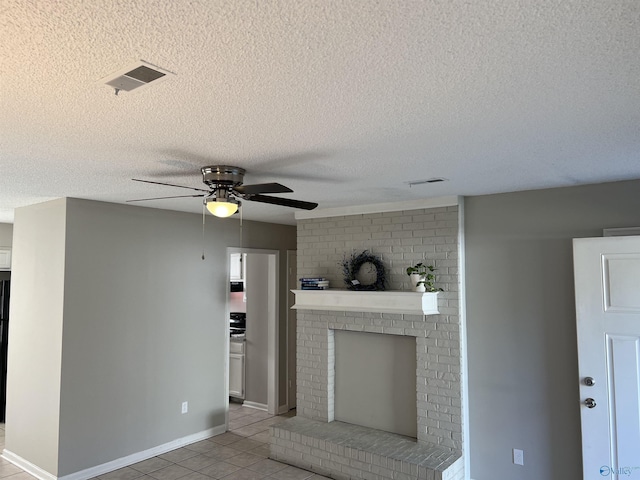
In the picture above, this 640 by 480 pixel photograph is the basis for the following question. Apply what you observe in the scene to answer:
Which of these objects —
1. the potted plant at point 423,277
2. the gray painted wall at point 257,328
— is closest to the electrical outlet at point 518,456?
the potted plant at point 423,277

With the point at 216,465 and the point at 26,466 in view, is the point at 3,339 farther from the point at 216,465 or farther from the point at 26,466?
the point at 216,465

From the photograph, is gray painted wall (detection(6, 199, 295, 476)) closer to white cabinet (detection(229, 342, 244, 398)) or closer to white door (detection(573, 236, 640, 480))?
white cabinet (detection(229, 342, 244, 398))

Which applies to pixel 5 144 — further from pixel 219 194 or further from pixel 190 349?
pixel 190 349

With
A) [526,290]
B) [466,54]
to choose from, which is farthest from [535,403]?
[466,54]

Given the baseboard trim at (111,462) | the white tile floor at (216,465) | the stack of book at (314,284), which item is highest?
the stack of book at (314,284)

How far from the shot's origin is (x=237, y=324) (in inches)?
283

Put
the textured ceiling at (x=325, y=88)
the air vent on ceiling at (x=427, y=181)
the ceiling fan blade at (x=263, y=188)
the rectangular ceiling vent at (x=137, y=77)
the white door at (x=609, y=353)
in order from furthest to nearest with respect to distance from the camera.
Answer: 1. the air vent on ceiling at (x=427, y=181)
2. the white door at (x=609, y=353)
3. the ceiling fan blade at (x=263, y=188)
4. the rectangular ceiling vent at (x=137, y=77)
5. the textured ceiling at (x=325, y=88)

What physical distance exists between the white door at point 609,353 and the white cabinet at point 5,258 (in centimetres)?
647

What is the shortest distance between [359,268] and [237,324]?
3.23 metres

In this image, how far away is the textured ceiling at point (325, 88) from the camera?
1.25 metres

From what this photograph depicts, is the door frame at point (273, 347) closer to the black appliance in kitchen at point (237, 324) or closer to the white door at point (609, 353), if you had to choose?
the black appliance in kitchen at point (237, 324)

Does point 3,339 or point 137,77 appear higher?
point 137,77

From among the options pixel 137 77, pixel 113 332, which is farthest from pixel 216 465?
pixel 137 77

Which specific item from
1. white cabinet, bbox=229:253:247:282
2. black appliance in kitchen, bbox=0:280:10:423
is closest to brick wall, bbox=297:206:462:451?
white cabinet, bbox=229:253:247:282
